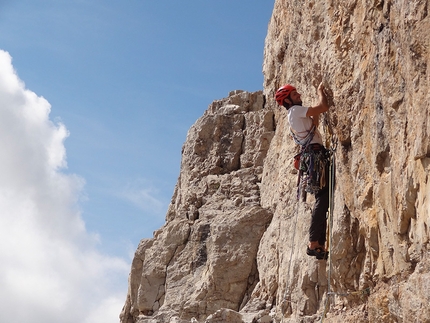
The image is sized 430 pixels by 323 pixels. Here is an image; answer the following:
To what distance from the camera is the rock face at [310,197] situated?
6.63m

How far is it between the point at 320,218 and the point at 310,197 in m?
1.82

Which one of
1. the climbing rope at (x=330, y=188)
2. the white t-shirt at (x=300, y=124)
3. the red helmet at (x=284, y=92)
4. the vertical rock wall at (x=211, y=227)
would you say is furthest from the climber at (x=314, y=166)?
the vertical rock wall at (x=211, y=227)

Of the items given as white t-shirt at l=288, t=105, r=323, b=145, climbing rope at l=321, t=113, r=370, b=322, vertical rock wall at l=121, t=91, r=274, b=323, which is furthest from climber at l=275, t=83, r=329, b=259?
vertical rock wall at l=121, t=91, r=274, b=323

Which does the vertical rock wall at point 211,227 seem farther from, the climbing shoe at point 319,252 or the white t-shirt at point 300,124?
A: the white t-shirt at point 300,124

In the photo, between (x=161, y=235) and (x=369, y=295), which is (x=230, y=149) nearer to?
(x=161, y=235)

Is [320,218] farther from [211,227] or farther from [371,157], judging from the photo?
[211,227]

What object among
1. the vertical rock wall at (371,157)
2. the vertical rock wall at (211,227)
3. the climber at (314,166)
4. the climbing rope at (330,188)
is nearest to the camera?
the vertical rock wall at (371,157)

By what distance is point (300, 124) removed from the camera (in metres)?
9.65

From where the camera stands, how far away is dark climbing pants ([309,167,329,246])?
9500 millimetres

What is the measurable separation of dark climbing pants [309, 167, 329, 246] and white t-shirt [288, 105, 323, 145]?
55 centimetres

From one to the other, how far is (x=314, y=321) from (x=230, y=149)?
8461mm

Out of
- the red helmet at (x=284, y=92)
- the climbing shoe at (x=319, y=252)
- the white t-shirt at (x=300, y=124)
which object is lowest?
the climbing shoe at (x=319, y=252)

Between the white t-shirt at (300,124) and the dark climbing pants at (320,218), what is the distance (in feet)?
1.80

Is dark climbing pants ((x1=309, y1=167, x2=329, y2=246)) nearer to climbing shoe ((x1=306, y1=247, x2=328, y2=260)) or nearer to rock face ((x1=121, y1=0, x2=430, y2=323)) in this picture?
climbing shoe ((x1=306, y1=247, x2=328, y2=260))
